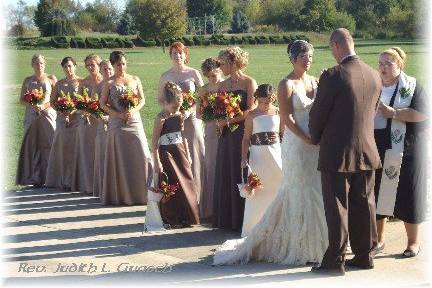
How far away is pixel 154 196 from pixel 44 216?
1.84 m

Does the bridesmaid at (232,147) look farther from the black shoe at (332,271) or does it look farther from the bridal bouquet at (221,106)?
the black shoe at (332,271)

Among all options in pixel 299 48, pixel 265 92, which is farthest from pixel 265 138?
pixel 299 48

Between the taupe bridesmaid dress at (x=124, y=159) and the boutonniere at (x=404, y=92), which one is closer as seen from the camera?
the boutonniere at (x=404, y=92)

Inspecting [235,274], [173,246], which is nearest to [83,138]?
[173,246]

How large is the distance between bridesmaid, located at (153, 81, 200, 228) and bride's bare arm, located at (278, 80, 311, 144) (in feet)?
7.94

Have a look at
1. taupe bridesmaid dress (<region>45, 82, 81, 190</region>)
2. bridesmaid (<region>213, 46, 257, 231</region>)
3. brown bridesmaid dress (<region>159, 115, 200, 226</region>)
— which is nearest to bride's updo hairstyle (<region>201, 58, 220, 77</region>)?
bridesmaid (<region>213, 46, 257, 231</region>)

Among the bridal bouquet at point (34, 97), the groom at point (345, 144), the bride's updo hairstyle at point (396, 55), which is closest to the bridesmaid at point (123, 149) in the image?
the bridal bouquet at point (34, 97)

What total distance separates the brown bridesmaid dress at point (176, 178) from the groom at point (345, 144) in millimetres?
2954

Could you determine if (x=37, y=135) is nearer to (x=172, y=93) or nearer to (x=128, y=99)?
(x=128, y=99)

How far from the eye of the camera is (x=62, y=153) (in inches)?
543

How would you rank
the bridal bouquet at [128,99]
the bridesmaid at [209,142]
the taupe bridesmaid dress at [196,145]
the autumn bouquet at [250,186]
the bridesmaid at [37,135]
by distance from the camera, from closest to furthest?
1. the autumn bouquet at [250,186]
2. the bridesmaid at [209,142]
3. the taupe bridesmaid dress at [196,145]
4. the bridal bouquet at [128,99]
5. the bridesmaid at [37,135]

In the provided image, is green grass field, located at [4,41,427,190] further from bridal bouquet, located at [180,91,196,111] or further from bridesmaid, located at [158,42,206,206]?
bridal bouquet, located at [180,91,196,111]

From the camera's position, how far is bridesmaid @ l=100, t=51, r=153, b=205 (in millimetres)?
12133

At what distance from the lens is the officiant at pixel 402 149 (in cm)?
850
